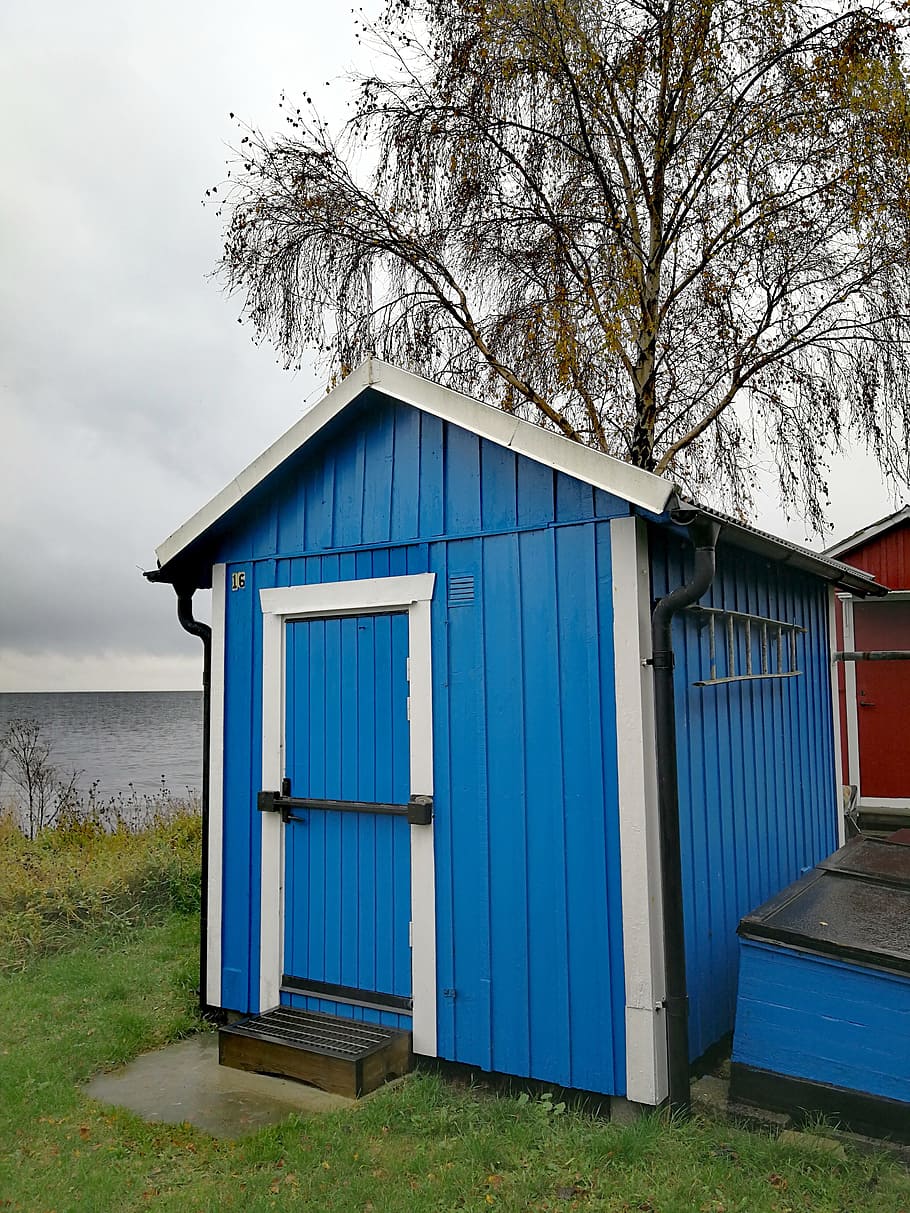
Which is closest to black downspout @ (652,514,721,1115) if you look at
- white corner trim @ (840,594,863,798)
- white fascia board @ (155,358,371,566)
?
white fascia board @ (155,358,371,566)

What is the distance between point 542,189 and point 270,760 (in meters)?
7.27

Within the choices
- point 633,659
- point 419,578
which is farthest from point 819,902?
point 419,578

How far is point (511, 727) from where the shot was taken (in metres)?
4.27

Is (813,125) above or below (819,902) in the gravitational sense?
above

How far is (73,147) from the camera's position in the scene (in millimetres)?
9078

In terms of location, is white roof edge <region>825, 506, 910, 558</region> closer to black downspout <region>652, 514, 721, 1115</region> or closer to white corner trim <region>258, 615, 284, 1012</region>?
black downspout <region>652, 514, 721, 1115</region>

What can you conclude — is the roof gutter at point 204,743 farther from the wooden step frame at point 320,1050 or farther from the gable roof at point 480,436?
the wooden step frame at point 320,1050

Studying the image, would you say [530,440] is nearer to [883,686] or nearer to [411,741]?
[411,741]

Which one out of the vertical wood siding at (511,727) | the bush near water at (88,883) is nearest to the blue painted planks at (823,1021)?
the vertical wood siding at (511,727)

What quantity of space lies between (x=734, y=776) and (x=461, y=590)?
1.75m

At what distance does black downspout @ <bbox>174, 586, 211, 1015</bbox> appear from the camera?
531cm

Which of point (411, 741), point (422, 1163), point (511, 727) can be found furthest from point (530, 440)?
point (422, 1163)

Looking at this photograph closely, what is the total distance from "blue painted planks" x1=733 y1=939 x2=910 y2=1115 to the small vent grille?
75.7 inches

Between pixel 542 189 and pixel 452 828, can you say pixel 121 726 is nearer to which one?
pixel 542 189
